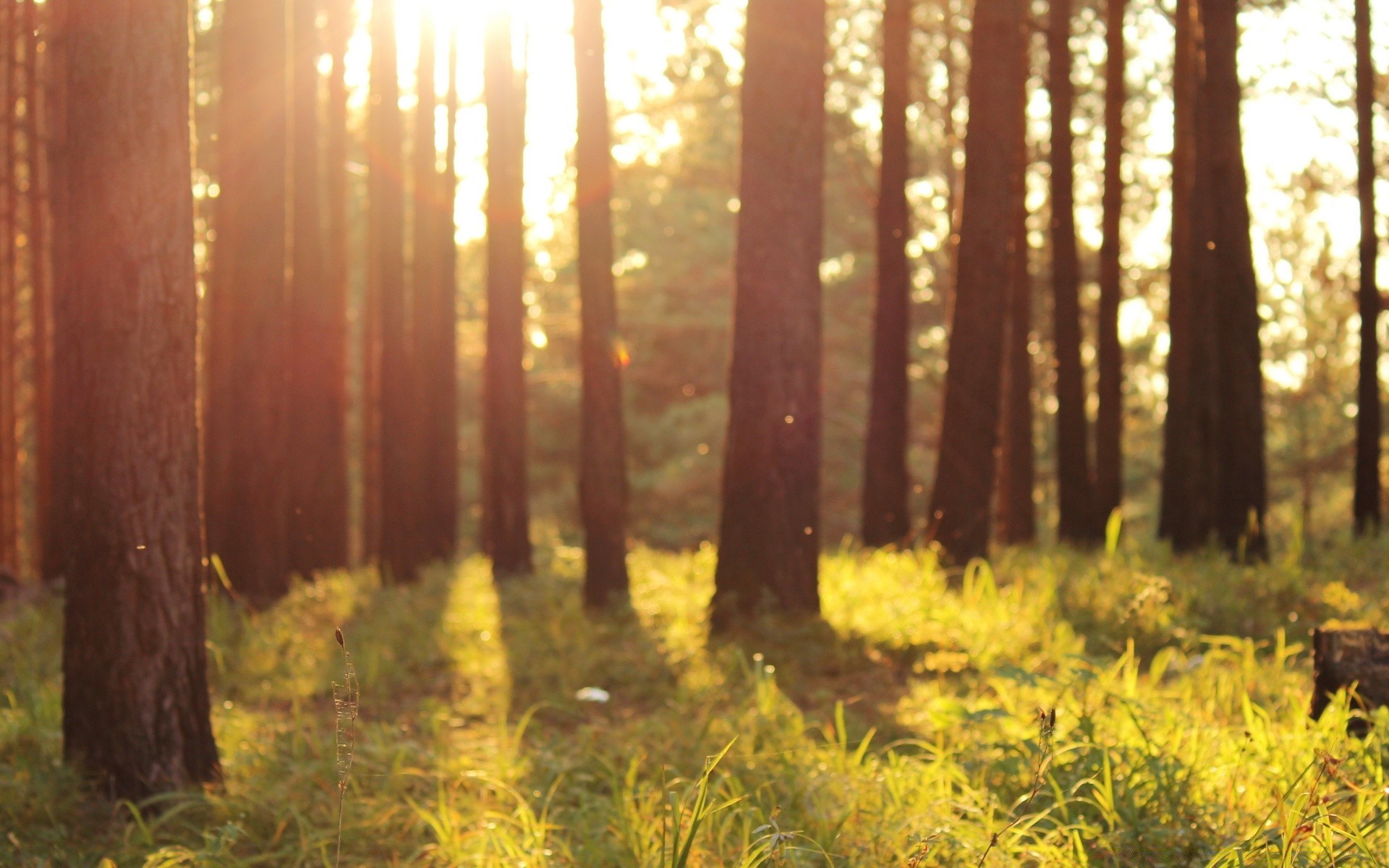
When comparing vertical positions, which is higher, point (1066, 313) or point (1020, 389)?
point (1066, 313)

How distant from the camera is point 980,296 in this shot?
1177 cm

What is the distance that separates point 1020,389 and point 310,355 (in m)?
8.95

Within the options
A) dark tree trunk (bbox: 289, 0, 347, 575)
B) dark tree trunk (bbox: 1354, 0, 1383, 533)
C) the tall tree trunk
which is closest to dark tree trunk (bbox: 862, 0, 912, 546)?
the tall tree trunk

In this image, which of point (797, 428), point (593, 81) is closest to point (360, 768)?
point (797, 428)

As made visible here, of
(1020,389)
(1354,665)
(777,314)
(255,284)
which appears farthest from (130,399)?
(1020,389)

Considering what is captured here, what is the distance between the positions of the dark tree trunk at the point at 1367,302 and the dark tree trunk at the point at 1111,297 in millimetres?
3167

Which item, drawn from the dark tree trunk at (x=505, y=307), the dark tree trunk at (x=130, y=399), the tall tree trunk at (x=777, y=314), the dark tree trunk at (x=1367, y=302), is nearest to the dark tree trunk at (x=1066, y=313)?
the dark tree trunk at (x=1367, y=302)

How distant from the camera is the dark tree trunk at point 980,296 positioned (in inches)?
452

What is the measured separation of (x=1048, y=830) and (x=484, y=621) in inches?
281

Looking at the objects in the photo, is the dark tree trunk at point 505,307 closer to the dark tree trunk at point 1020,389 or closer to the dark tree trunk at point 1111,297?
the dark tree trunk at point 1020,389

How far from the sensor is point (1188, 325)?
1241cm

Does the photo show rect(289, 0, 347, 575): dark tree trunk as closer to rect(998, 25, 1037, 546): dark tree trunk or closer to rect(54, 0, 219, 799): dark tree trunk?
rect(998, 25, 1037, 546): dark tree trunk

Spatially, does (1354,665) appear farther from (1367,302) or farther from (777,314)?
(1367,302)

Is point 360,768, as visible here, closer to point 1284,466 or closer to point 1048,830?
point 1048,830
